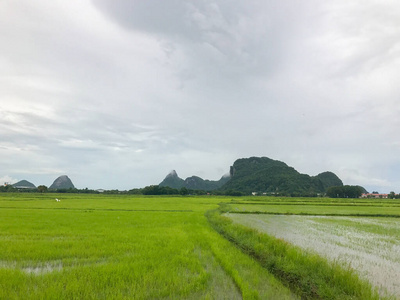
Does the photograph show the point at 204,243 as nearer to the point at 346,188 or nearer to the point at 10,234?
the point at 10,234

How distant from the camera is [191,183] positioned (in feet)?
438

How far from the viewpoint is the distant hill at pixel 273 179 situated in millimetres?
72438

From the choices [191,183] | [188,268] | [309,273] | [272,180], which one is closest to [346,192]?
[272,180]

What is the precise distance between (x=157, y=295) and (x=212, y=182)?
13851cm

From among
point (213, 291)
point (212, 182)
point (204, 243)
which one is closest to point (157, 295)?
point (213, 291)

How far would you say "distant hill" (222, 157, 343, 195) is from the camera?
72438 millimetres

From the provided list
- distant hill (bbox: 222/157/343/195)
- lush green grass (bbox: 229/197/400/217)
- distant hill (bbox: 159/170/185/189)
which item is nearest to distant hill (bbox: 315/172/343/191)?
distant hill (bbox: 222/157/343/195)

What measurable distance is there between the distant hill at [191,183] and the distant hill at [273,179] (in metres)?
22.1

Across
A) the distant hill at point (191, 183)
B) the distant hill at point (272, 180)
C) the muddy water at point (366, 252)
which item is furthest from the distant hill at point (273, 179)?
the muddy water at point (366, 252)

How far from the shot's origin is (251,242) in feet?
23.7

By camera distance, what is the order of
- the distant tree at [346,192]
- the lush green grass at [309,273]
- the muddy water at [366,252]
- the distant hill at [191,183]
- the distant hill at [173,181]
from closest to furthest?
1. the lush green grass at [309,273]
2. the muddy water at [366,252]
3. the distant tree at [346,192]
4. the distant hill at [191,183]
5. the distant hill at [173,181]

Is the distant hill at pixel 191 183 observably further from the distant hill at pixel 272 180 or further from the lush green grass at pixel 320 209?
the lush green grass at pixel 320 209

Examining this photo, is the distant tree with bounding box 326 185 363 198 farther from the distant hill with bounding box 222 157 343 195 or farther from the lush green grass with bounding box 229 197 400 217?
the lush green grass with bounding box 229 197 400 217

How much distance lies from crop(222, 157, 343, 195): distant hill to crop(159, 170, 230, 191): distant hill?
72.6 feet
